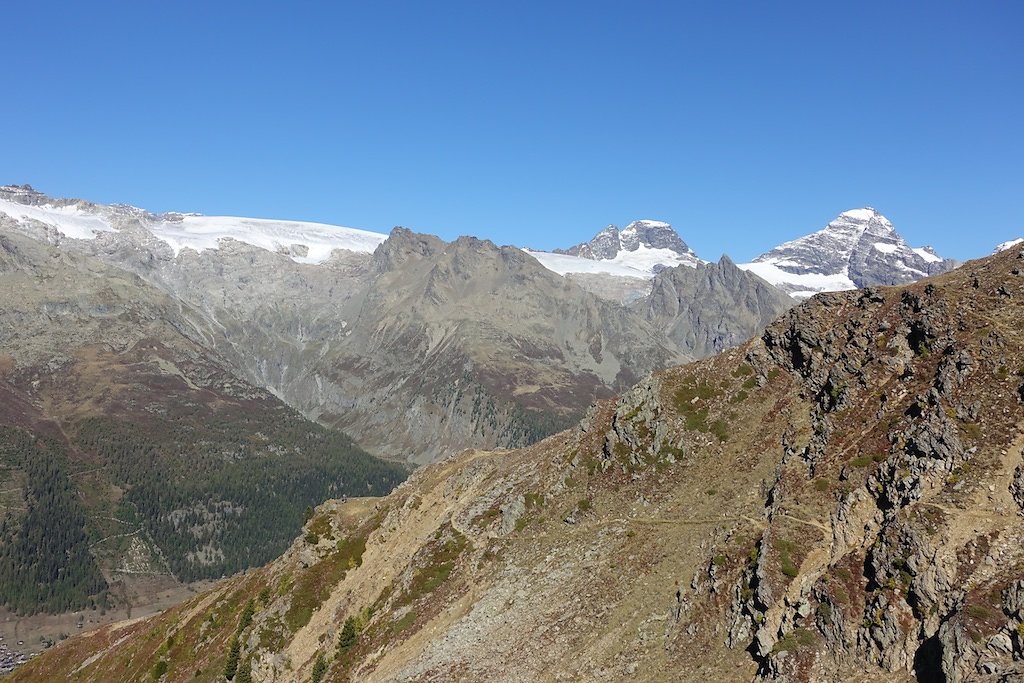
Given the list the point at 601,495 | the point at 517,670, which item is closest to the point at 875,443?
the point at 601,495

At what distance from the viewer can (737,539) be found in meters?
57.6

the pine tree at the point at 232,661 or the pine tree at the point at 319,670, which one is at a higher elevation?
the pine tree at the point at 319,670

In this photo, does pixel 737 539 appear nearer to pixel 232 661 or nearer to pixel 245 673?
pixel 245 673

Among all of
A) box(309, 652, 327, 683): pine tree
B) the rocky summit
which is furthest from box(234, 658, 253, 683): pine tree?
box(309, 652, 327, 683): pine tree

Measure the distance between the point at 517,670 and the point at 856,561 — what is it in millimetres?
28231

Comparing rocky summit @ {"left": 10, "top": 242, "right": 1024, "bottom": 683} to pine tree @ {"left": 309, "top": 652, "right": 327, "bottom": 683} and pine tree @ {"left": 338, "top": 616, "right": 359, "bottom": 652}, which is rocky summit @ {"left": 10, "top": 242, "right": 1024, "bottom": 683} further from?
pine tree @ {"left": 338, "top": 616, "right": 359, "bottom": 652}

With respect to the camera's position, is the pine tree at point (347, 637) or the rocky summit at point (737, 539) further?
the pine tree at point (347, 637)

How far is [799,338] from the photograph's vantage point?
261ft

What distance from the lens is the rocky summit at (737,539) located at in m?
46.1

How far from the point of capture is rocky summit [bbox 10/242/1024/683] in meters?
46.1

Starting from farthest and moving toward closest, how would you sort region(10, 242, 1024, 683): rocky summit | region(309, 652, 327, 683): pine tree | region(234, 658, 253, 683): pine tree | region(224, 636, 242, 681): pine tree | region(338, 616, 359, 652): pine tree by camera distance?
region(224, 636, 242, 681): pine tree → region(234, 658, 253, 683): pine tree → region(338, 616, 359, 652): pine tree → region(309, 652, 327, 683): pine tree → region(10, 242, 1024, 683): rocky summit

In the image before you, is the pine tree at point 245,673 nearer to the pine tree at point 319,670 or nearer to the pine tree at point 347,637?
the pine tree at point 319,670

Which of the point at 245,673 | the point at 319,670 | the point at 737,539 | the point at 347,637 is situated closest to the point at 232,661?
the point at 245,673

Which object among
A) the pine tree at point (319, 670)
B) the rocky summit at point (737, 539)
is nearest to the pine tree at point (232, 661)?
the rocky summit at point (737, 539)
